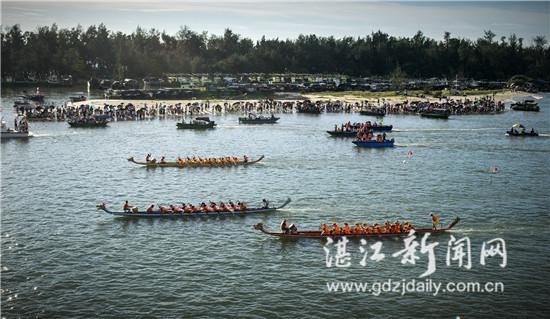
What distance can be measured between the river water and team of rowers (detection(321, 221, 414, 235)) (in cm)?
109

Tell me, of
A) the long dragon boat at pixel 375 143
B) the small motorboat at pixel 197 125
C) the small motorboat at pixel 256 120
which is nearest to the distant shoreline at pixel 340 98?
the small motorboat at pixel 256 120

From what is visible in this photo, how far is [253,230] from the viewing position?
155 ft

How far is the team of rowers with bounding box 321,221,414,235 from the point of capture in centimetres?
4444

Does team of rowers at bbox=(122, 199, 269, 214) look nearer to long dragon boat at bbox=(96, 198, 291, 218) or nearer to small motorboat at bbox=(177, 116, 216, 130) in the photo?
long dragon boat at bbox=(96, 198, 291, 218)

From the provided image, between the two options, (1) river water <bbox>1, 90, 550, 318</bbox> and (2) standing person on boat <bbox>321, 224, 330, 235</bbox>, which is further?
(2) standing person on boat <bbox>321, 224, 330, 235</bbox>

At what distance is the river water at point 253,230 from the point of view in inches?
1385

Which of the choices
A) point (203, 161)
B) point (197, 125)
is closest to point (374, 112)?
point (197, 125)

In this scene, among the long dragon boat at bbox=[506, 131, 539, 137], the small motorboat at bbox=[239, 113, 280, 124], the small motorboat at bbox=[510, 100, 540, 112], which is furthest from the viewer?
the small motorboat at bbox=[510, 100, 540, 112]

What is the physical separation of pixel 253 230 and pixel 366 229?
8961mm

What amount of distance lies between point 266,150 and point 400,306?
5089 centimetres

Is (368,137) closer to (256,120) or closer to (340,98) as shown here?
(256,120)

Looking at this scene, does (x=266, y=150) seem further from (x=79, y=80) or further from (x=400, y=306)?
(x=79, y=80)

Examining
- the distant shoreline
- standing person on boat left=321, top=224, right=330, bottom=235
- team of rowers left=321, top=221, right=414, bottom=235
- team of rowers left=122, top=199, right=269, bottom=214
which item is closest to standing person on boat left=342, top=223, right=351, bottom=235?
team of rowers left=321, top=221, right=414, bottom=235

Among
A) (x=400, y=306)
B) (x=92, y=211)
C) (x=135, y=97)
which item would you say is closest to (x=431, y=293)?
(x=400, y=306)
